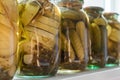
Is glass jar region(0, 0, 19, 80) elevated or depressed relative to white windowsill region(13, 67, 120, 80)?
elevated

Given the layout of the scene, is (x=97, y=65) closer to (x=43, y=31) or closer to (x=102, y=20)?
(x=102, y=20)

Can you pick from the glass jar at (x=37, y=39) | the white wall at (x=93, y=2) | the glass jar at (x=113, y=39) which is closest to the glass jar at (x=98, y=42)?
the glass jar at (x=113, y=39)

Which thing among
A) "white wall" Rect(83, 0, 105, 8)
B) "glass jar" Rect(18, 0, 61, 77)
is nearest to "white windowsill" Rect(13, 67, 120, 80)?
"glass jar" Rect(18, 0, 61, 77)

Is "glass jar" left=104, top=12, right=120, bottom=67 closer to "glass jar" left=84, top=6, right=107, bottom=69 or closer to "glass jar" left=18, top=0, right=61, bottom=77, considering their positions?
"glass jar" left=84, top=6, right=107, bottom=69

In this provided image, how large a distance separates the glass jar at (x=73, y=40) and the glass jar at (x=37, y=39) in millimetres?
75

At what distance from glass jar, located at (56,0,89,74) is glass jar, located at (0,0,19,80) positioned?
0.16 meters

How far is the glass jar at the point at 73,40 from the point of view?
54 centimetres

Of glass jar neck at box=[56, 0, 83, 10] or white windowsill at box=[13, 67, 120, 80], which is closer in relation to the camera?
white windowsill at box=[13, 67, 120, 80]

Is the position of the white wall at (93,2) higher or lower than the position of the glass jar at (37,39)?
higher

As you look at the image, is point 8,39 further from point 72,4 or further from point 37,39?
point 72,4

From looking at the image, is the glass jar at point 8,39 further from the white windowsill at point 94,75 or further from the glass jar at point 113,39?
the glass jar at point 113,39

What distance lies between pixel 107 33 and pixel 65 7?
153mm

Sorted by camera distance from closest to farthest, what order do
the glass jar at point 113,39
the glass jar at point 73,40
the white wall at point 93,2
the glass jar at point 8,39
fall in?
1. the glass jar at point 8,39
2. the glass jar at point 73,40
3. the glass jar at point 113,39
4. the white wall at point 93,2

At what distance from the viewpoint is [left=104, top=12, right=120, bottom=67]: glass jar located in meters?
0.68
